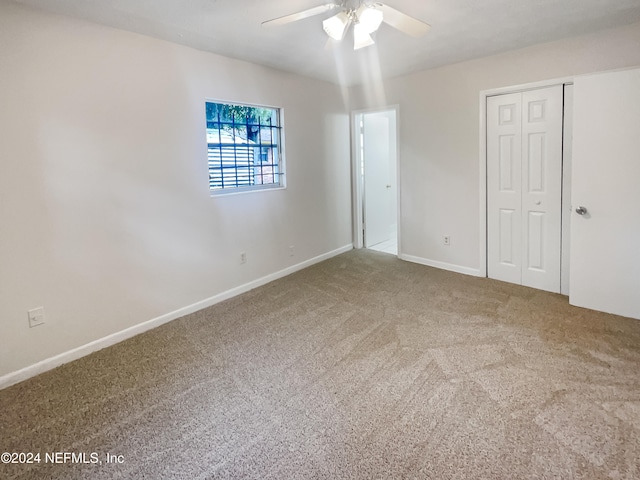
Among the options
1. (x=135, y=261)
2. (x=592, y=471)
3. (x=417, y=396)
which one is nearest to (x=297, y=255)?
(x=135, y=261)

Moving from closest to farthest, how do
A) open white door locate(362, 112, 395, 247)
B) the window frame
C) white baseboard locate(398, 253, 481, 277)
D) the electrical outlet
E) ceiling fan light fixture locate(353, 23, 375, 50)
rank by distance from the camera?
ceiling fan light fixture locate(353, 23, 375, 50) < the electrical outlet < the window frame < white baseboard locate(398, 253, 481, 277) < open white door locate(362, 112, 395, 247)

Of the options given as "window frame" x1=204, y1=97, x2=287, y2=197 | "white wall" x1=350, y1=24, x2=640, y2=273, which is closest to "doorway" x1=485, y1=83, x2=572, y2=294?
"white wall" x1=350, y1=24, x2=640, y2=273

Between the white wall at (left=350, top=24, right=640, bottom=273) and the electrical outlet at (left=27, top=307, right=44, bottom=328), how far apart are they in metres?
3.72

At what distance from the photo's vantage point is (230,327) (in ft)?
9.88

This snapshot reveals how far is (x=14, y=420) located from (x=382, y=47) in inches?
144

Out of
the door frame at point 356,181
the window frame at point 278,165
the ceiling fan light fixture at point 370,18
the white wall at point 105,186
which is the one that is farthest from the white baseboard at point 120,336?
the ceiling fan light fixture at point 370,18

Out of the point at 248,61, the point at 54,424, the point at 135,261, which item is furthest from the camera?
the point at 248,61

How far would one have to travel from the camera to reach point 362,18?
215cm

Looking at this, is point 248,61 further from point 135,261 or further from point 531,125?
point 531,125

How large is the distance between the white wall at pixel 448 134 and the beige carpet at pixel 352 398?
120 cm

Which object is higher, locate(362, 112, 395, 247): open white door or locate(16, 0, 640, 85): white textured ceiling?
locate(16, 0, 640, 85): white textured ceiling

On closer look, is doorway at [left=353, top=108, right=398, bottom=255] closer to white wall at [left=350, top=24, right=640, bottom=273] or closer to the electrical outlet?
white wall at [left=350, top=24, right=640, bottom=273]

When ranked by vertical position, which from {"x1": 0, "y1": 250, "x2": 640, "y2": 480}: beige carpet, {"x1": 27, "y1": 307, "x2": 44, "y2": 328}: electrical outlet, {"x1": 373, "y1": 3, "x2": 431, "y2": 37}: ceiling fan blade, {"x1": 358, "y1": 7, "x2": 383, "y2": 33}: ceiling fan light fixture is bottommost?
{"x1": 0, "y1": 250, "x2": 640, "y2": 480}: beige carpet

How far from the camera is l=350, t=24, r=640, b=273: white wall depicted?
3.31m
